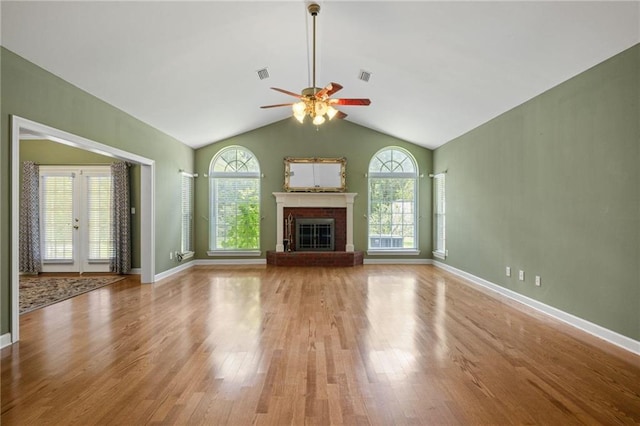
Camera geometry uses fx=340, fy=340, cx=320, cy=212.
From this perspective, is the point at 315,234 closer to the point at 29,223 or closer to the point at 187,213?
the point at 187,213

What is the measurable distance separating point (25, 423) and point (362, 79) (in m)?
5.35

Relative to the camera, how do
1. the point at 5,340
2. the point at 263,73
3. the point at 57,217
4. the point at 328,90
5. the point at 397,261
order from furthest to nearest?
the point at 397,261 → the point at 57,217 → the point at 263,73 → the point at 328,90 → the point at 5,340

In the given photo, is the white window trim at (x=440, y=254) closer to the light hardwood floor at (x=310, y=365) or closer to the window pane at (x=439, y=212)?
the window pane at (x=439, y=212)

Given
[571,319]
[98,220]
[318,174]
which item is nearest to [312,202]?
[318,174]

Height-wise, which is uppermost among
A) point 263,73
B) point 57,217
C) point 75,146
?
point 263,73

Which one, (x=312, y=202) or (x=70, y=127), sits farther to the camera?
(x=312, y=202)

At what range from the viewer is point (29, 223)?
20.3 ft

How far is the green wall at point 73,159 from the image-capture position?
637 centimetres

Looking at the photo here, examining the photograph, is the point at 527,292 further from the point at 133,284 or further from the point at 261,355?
the point at 133,284

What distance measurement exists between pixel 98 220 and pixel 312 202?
4.28 metres

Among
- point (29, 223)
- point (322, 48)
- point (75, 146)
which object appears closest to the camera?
point (75, 146)

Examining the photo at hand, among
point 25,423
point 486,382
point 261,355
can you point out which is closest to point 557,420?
point 486,382

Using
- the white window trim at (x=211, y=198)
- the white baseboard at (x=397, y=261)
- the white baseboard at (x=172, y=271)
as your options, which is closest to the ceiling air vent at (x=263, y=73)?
the white window trim at (x=211, y=198)

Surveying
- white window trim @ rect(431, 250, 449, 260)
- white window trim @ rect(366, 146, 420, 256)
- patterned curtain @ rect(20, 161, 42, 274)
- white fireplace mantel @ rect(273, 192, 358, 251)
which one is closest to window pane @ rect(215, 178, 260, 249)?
white fireplace mantel @ rect(273, 192, 358, 251)
